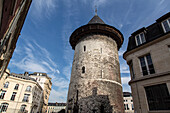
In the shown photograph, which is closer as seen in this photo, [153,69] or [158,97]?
[158,97]

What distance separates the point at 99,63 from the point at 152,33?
7.29m

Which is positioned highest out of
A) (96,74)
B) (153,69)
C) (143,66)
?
(96,74)

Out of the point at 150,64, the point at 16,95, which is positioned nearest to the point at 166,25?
the point at 150,64

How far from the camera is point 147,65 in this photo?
7223 millimetres

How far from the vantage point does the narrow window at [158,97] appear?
5800 mm

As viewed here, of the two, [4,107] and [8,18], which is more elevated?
[8,18]

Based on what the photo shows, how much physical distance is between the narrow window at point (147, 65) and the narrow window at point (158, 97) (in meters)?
0.98

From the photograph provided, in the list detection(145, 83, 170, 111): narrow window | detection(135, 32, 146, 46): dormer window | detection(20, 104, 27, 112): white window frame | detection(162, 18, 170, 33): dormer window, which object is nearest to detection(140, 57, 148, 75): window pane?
detection(145, 83, 170, 111): narrow window

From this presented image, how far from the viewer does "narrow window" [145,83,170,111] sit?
19.0 ft

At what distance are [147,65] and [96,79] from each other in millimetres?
6780

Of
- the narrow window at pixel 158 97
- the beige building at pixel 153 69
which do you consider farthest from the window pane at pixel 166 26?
the narrow window at pixel 158 97

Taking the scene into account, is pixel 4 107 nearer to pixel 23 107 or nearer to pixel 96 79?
pixel 23 107

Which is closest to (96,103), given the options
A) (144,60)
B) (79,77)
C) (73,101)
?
(73,101)

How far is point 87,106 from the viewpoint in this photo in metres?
11.5
